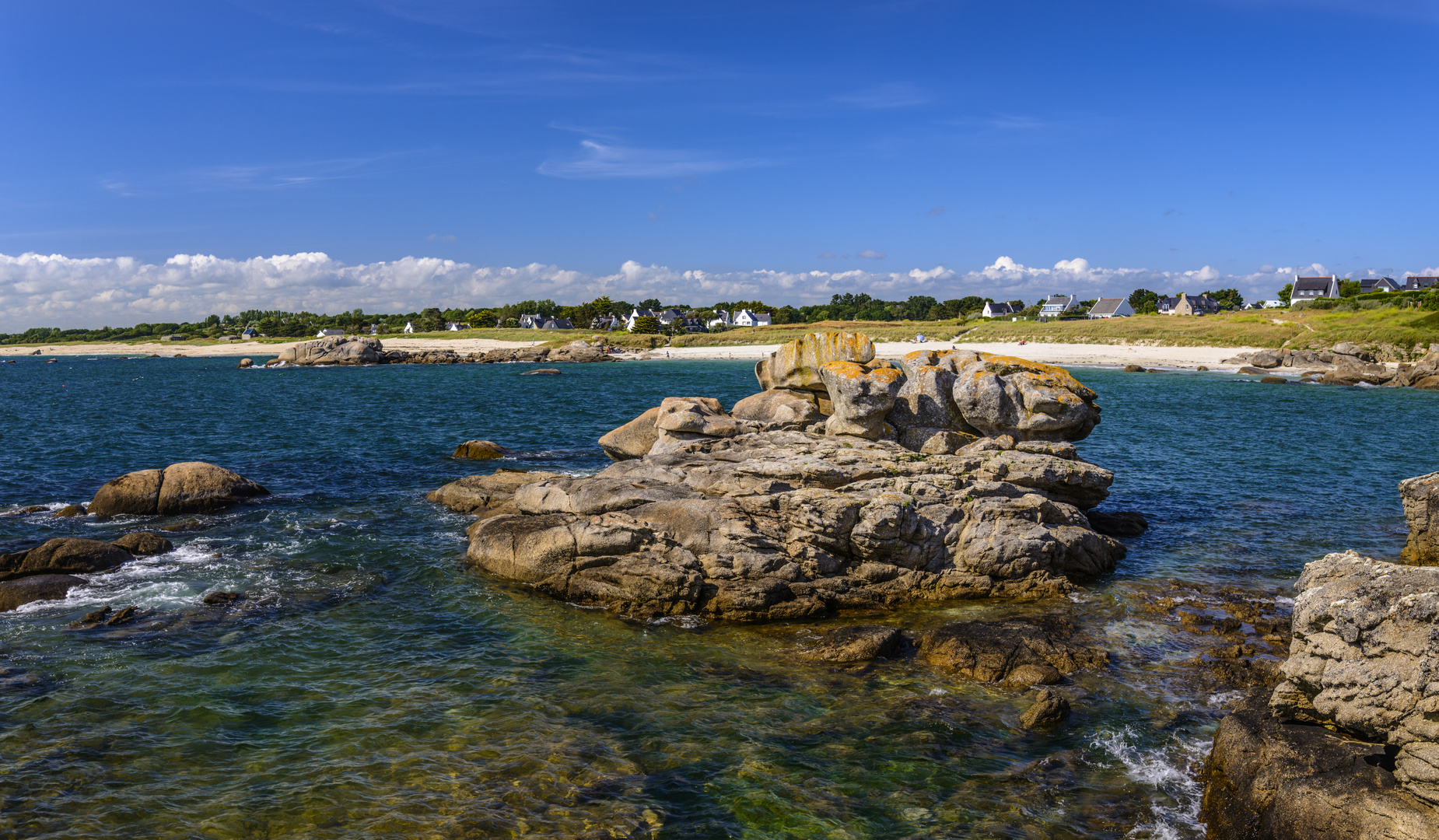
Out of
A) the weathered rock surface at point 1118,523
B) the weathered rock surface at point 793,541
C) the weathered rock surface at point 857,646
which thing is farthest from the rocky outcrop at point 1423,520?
the weathered rock surface at point 857,646

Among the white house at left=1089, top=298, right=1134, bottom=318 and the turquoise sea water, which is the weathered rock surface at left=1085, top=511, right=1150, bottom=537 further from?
the white house at left=1089, top=298, right=1134, bottom=318

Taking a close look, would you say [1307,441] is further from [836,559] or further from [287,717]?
[287,717]

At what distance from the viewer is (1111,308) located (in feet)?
558

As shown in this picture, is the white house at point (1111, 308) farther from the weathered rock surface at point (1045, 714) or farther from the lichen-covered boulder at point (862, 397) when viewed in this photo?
the weathered rock surface at point (1045, 714)

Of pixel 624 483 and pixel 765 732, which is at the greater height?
pixel 624 483

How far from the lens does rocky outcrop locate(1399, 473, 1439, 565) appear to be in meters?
19.8

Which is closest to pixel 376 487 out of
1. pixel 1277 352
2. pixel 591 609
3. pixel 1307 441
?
pixel 591 609

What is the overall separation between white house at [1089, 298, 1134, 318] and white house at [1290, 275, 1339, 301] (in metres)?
29.2

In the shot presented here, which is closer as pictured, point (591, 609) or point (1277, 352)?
point (591, 609)

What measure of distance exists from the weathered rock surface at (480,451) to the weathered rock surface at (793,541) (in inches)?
621

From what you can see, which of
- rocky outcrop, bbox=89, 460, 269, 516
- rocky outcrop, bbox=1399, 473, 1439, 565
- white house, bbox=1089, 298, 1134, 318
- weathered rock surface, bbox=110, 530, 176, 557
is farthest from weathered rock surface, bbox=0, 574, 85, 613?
white house, bbox=1089, 298, 1134, 318

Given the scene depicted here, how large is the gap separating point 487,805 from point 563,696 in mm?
3333

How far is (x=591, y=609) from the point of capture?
1825cm

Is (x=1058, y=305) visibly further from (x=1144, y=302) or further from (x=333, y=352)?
(x=333, y=352)
